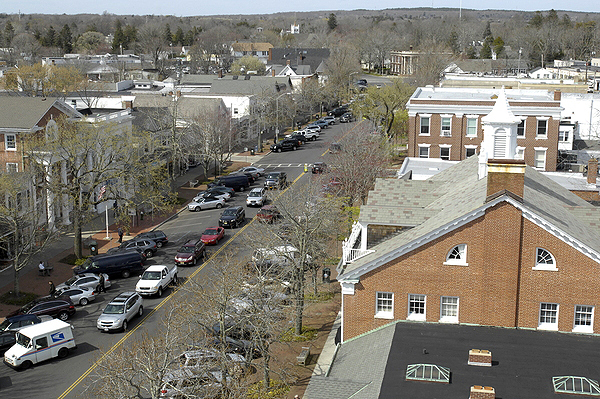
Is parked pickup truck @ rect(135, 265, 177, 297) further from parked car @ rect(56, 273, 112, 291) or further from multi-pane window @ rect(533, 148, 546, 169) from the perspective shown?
multi-pane window @ rect(533, 148, 546, 169)

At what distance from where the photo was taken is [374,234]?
3316cm

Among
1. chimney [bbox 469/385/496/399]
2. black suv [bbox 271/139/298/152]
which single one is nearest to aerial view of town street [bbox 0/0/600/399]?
chimney [bbox 469/385/496/399]

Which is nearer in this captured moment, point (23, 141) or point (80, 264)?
point (80, 264)

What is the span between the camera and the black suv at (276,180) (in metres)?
73.8

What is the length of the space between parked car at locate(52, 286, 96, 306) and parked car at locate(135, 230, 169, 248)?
11651mm

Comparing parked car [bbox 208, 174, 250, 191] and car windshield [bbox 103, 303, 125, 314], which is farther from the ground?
parked car [bbox 208, 174, 250, 191]

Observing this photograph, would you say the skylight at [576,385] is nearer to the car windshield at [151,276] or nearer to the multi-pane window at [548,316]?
the multi-pane window at [548,316]

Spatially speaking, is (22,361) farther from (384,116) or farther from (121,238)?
(384,116)

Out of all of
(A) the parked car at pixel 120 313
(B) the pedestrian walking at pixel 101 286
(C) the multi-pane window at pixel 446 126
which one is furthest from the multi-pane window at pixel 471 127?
(A) the parked car at pixel 120 313

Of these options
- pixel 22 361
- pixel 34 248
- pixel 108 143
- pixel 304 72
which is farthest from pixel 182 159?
pixel 304 72

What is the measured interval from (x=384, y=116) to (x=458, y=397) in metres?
76.4

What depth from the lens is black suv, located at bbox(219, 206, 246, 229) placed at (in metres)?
61.4

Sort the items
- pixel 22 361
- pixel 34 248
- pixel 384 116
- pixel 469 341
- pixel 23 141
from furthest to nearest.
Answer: pixel 384 116, pixel 23 141, pixel 34 248, pixel 22 361, pixel 469 341

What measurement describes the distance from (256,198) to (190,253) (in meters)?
18.2
